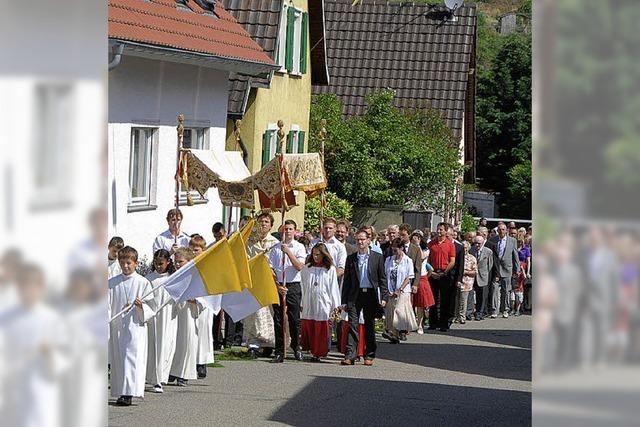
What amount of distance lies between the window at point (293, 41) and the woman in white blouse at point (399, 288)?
8.76m

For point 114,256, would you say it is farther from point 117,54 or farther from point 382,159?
point 382,159

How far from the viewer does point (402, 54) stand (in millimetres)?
45125

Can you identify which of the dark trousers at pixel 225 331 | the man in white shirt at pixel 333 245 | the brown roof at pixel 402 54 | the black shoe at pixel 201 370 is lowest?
the black shoe at pixel 201 370

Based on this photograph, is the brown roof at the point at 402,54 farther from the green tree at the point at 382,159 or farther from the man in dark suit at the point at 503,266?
the man in dark suit at the point at 503,266

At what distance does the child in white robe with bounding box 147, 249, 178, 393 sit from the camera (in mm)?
15148

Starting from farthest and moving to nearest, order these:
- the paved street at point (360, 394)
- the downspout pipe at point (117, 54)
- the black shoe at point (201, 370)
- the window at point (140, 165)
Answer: the window at point (140, 165)
the downspout pipe at point (117, 54)
the black shoe at point (201, 370)
the paved street at point (360, 394)

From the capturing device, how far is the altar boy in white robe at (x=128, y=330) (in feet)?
46.1

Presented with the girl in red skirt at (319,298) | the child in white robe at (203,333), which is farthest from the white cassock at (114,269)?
the girl in red skirt at (319,298)
